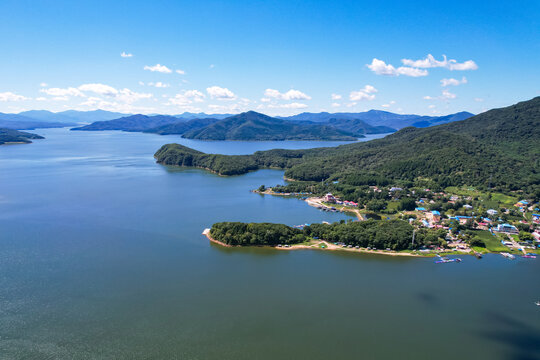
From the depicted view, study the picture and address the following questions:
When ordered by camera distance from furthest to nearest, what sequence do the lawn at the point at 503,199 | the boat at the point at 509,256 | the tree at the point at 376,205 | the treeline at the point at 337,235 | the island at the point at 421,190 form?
1. the lawn at the point at 503,199
2. the tree at the point at 376,205
3. the island at the point at 421,190
4. the treeline at the point at 337,235
5. the boat at the point at 509,256

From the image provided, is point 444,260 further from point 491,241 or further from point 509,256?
point 491,241

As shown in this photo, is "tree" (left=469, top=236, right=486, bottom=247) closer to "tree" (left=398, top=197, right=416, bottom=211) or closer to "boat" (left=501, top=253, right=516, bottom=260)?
"boat" (left=501, top=253, right=516, bottom=260)

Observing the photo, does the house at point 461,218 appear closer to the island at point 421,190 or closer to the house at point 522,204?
the island at point 421,190

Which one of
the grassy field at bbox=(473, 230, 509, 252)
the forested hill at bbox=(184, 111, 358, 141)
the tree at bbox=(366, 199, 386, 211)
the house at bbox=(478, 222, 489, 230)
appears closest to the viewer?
the grassy field at bbox=(473, 230, 509, 252)

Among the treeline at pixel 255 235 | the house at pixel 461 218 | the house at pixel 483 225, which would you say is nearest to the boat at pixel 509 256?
the house at pixel 483 225

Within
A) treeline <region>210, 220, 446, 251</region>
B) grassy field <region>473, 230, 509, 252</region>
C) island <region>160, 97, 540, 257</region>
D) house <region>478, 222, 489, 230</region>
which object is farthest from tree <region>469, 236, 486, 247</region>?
house <region>478, 222, 489, 230</region>
